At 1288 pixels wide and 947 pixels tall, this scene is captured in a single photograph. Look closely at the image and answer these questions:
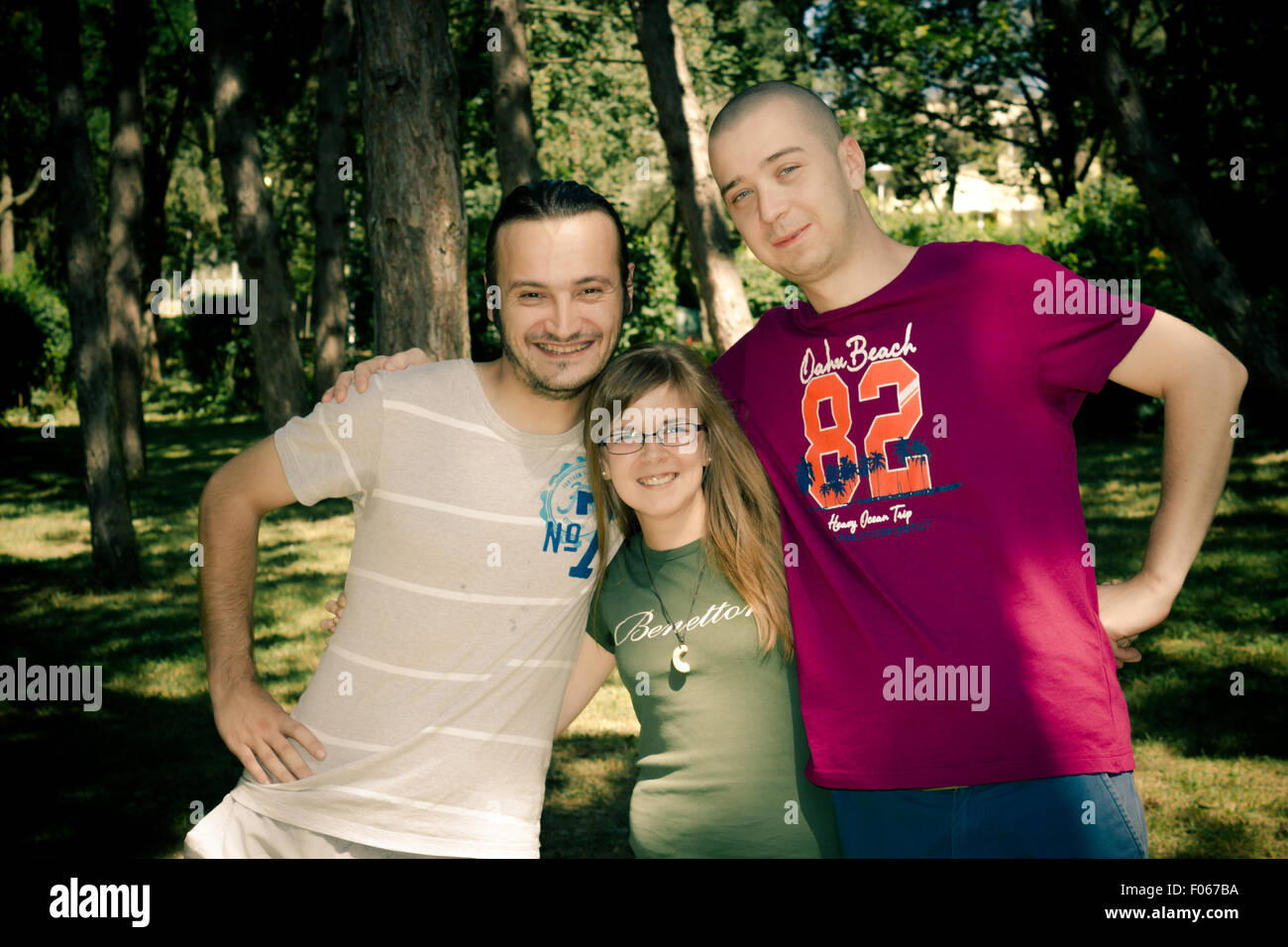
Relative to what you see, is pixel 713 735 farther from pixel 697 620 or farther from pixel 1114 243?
pixel 1114 243

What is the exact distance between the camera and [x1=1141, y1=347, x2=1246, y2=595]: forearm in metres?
2.47

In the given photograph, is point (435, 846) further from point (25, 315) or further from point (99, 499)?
point (25, 315)

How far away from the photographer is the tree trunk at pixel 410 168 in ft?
14.1

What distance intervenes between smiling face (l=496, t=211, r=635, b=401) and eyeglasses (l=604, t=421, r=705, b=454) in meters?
0.18

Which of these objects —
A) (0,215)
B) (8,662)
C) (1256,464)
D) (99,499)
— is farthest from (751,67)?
(0,215)

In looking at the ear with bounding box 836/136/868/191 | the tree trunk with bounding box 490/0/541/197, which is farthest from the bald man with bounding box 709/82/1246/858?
the tree trunk with bounding box 490/0/541/197

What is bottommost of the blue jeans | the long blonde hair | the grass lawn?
the grass lawn

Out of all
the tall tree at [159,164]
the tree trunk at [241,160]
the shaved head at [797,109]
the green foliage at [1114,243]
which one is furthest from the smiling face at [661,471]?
the tall tree at [159,164]

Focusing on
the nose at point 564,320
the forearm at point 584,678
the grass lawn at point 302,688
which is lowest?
the grass lawn at point 302,688

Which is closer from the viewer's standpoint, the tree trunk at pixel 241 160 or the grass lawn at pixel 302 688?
the grass lawn at pixel 302 688

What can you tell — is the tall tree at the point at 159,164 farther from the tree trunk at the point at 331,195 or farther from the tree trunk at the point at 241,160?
the tree trunk at the point at 241,160

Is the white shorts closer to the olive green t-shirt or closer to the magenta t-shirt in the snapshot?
the olive green t-shirt

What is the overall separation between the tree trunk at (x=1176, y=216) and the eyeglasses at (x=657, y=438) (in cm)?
567

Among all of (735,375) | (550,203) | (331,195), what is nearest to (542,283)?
(550,203)
